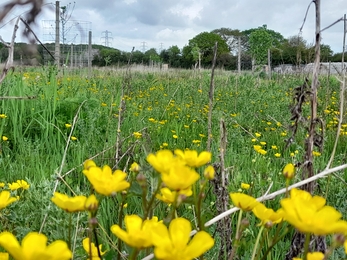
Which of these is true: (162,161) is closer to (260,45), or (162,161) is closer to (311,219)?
(311,219)

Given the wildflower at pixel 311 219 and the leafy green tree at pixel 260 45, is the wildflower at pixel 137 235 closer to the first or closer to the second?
the wildflower at pixel 311 219

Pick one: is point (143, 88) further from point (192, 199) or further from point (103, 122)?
point (192, 199)

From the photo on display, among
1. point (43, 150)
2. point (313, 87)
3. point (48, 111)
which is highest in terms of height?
point (313, 87)

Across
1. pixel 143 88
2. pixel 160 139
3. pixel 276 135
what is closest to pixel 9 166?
pixel 160 139

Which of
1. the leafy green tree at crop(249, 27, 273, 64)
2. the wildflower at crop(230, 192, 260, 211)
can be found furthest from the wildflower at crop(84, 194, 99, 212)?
the leafy green tree at crop(249, 27, 273, 64)

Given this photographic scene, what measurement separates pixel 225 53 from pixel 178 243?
27590 millimetres

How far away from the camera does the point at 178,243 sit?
0.35m

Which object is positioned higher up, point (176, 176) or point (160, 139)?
point (176, 176)

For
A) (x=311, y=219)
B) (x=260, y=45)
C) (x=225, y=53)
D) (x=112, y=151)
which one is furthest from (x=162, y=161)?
(x=225, y=53)

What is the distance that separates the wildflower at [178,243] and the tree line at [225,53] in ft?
0.69

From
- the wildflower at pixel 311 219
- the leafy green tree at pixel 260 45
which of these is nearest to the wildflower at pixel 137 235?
the wildflower at pixel 311 219

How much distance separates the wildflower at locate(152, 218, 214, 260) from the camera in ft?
1.10

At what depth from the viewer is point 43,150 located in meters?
2.34

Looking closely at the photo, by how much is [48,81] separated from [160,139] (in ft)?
4.13
